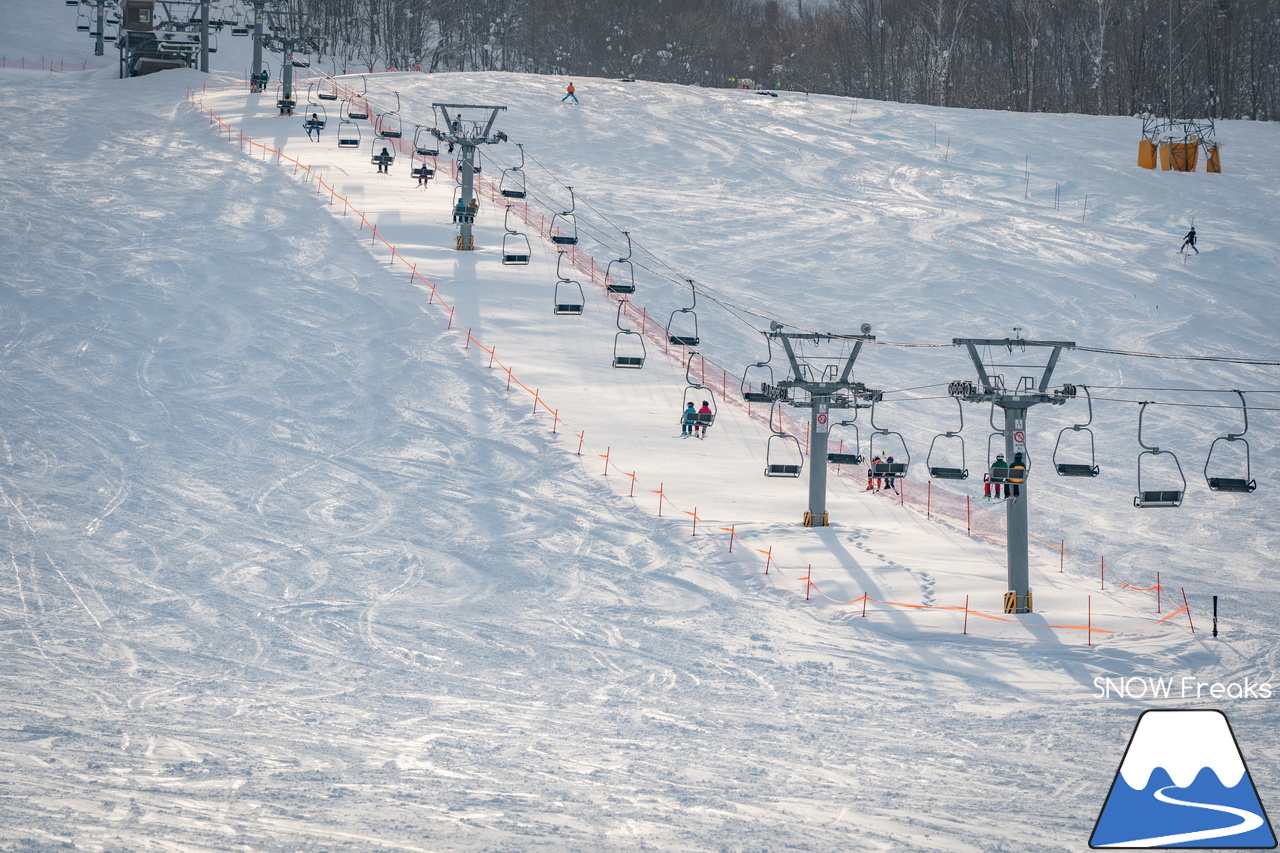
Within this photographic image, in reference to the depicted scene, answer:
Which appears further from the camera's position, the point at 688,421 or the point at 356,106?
the point at 356,106

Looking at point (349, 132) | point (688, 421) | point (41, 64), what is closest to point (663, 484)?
point (688, 421)

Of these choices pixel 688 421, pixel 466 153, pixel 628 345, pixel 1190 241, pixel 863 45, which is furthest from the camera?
pixel 863 45

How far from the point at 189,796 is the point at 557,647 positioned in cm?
637

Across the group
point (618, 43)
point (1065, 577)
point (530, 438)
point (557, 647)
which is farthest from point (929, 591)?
point (618, 43)

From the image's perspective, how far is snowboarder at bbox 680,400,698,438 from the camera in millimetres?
24547

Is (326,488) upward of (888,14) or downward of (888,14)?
downward

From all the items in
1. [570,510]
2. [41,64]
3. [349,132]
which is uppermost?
[41,64]

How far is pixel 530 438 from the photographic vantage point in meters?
24.7

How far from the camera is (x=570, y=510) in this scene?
2209cm

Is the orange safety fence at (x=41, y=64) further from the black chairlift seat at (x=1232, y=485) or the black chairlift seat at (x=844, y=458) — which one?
the black chairlift seat at (x=1232, y=485)

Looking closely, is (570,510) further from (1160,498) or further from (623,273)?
(623,273)

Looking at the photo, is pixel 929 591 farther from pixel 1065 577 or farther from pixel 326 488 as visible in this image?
pixel 326 488

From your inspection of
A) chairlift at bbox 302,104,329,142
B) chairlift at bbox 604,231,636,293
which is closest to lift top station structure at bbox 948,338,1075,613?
chairlift at bbox 604,231,636,293

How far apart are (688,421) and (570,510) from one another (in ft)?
12.2
